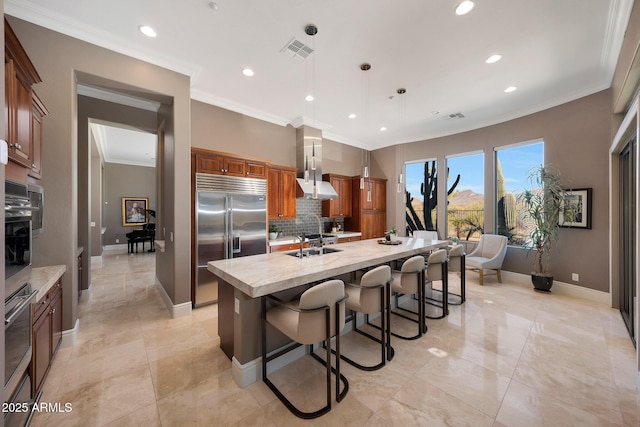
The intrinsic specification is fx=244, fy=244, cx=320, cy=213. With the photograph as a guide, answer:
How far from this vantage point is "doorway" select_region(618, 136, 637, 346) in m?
2.89

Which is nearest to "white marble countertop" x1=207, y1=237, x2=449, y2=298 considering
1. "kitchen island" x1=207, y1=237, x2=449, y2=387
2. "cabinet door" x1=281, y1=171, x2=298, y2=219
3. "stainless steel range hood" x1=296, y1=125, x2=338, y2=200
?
"kitchen island" x1=207, y1=237, x2=449, y2=387

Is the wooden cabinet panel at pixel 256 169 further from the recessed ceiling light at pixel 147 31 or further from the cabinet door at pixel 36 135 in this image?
the cabinet door at pixel 36 135

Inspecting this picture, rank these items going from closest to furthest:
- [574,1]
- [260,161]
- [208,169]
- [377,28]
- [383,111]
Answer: [574,1] < [377,28] < [208,169] < [260,161] < [383,111]

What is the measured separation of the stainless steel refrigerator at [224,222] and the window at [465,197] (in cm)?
454

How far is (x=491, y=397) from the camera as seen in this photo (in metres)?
1.93

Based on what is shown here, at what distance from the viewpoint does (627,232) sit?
10.7 feet

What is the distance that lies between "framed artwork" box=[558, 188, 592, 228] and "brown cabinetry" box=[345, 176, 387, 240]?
3.51 metres

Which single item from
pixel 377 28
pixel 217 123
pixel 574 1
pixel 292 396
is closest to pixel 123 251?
pixel 217 123

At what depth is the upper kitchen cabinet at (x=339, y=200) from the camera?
6.05 m

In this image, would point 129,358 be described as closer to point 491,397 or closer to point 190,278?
point 190,278

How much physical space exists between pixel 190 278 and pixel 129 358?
3.84 ft

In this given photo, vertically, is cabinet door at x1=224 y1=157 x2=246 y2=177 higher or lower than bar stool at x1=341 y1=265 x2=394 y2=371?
higher

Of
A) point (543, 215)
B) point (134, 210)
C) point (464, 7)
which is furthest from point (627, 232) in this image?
point (134, 210)

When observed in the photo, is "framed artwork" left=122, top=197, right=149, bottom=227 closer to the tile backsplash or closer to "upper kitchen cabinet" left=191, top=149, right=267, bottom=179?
the tile backsplash
